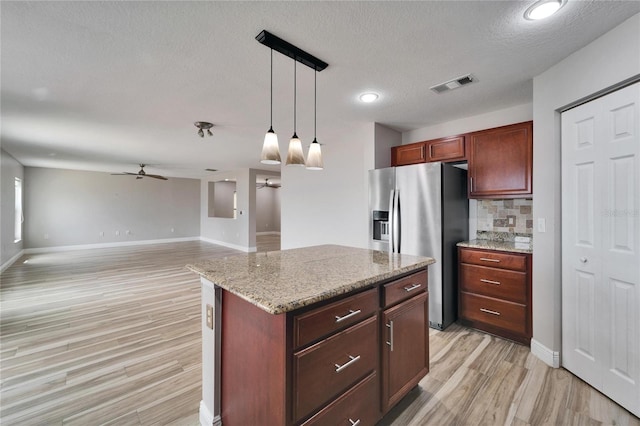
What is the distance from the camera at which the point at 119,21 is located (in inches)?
65.2

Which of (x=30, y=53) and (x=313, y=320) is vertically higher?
(x=30, y=53)

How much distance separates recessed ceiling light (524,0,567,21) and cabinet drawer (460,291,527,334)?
231 centimetres

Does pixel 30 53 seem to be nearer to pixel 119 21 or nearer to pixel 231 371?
pixel 119 21

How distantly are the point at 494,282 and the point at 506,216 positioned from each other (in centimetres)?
87

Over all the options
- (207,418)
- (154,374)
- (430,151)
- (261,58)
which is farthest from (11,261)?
(430,151)

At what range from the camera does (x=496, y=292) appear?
2730 millimetres

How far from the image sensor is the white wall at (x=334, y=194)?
4137 mm

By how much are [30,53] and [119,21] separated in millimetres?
939

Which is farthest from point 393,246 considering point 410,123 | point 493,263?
point 410,123

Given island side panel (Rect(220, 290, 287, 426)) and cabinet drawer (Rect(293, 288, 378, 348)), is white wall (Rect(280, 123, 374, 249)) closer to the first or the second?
cabinet drawer (Rect(293, 288, 378, 348))

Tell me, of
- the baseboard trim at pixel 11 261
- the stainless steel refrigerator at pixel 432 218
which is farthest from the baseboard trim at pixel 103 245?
the stainless steel refrigerator at pixel 432 218

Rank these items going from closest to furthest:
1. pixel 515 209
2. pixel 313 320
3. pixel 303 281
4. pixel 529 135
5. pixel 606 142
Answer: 1. pixel 313 320
2. pixel 303 281
3. pixel 606 142
4. pixel 529 135
5. pixel 515 209

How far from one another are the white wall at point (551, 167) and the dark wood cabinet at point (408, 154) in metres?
1.25

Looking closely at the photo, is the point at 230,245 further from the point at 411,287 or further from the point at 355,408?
the point at 355,408
